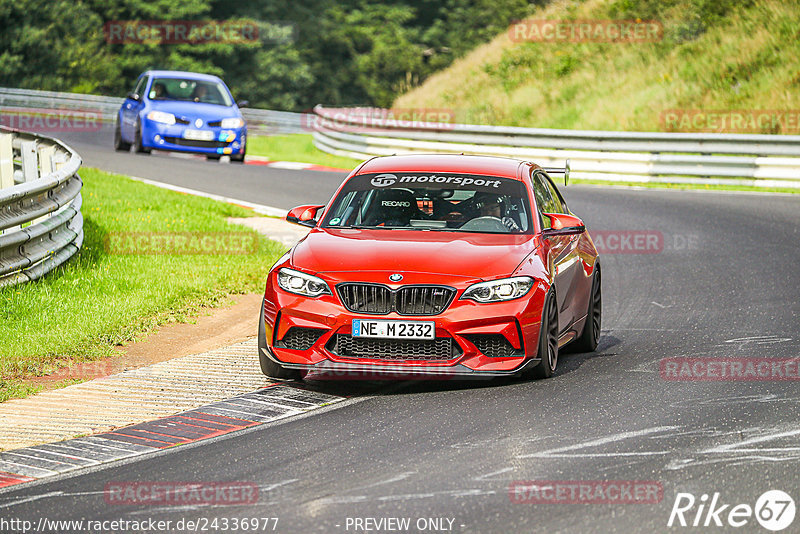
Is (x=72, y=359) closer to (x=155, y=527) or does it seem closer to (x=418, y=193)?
(x=418, y=193)

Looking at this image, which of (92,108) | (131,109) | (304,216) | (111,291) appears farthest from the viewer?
(92,108)

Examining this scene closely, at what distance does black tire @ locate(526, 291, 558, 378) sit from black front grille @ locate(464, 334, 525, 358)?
252 mm

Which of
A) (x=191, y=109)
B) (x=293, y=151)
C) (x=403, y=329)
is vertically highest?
(x=403, y=329)

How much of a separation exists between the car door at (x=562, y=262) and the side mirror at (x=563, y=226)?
6cm

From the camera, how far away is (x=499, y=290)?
7.89 meters

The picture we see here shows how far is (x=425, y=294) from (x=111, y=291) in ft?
15.5

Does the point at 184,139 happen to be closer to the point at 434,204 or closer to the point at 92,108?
the point at 434,204

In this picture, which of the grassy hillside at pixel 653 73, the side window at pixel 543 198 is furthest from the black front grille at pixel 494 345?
the grassy hillside at pixel 653 73

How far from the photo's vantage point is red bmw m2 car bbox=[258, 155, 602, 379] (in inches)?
306

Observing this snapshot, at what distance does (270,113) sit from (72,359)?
35962 mm

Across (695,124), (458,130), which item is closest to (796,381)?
(458,130)

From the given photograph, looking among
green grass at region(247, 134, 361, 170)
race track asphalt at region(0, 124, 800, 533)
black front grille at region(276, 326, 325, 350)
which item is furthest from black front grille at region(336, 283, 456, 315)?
green grass at region(247, 134, 361, 170)

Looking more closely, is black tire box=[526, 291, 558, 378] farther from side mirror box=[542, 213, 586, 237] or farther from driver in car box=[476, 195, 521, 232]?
driver in car box=[476, 195, 521, 232]

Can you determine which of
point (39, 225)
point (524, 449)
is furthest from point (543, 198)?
point (39, 225)
